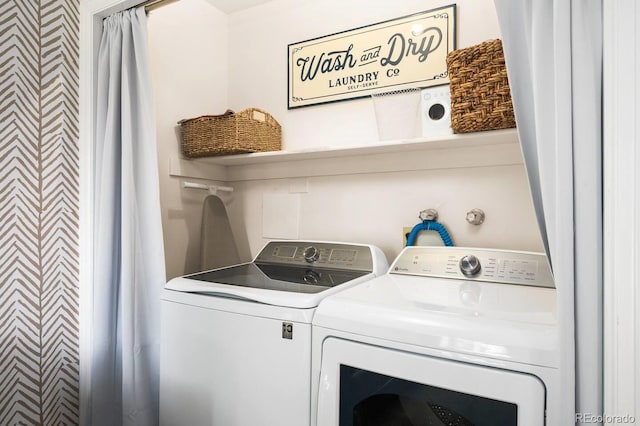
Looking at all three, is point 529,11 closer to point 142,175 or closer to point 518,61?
point 518,61

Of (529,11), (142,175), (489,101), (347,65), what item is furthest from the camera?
(347,65)

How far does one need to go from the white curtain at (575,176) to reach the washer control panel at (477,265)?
1.89 feet

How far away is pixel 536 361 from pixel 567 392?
0.27 ft

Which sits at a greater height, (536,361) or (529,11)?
(529,11)

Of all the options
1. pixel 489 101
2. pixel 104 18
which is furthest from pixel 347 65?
pixel 104 18

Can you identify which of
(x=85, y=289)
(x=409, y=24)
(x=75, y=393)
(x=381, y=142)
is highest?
(x=409, y=24)

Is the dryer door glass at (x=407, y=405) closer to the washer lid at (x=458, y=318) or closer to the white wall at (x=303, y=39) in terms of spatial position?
the washer lid at (x=458, y=318)

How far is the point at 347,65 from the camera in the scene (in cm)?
197

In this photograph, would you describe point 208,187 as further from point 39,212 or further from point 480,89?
point 480,89

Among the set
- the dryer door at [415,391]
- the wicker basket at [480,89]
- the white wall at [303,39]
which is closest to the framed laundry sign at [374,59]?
the white wall at [303,39]

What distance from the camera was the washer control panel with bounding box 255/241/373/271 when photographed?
1664 millimetres

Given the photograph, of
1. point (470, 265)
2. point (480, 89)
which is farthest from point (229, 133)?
point (470, 265)

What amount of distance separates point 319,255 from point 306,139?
2.36 ft

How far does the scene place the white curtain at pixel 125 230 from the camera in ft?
4.90
